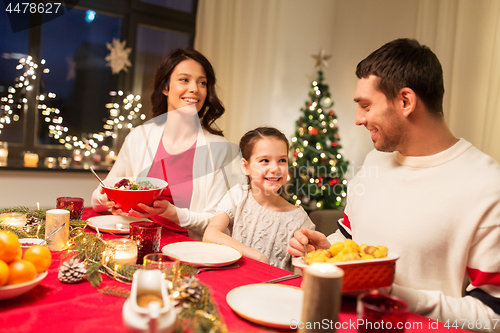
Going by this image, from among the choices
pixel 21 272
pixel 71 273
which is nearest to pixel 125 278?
pixel 71 273

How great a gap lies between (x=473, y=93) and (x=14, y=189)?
14.0ft

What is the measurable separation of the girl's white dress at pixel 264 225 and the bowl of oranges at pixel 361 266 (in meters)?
1.05

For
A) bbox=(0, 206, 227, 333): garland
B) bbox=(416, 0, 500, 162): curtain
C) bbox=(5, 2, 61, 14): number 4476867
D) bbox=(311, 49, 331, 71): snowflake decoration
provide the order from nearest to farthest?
bbox=(0, 206, 227, 333): garland
bbox=(416, 0, 500, 162): curtain
bbox=(5, 2, 61, 14): number 4476867
bbox=(311, 49, 331, 71): snowflake decoration

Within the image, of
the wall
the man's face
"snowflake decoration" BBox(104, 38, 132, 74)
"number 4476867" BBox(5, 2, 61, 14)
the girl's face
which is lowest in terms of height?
the wall

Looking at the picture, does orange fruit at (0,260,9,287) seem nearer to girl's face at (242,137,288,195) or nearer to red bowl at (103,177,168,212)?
red bowl at (103,177,168,212)

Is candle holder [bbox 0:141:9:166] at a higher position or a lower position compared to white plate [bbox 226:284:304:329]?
higher

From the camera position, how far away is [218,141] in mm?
2492

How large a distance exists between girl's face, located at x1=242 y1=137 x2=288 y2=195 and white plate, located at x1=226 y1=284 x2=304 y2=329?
103cm

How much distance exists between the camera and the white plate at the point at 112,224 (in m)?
1.67

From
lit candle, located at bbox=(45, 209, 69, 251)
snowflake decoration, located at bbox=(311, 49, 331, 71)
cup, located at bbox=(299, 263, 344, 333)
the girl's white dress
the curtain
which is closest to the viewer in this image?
cup, located at bbox=(299, 263, 344, 333)

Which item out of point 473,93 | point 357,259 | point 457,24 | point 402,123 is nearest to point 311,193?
point 473,93

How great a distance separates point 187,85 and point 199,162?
493mm

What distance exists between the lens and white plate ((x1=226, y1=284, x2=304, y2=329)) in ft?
2.99

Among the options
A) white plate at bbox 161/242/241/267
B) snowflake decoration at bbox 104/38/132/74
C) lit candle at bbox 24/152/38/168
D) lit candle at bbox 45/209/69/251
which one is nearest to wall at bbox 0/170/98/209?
lit candle at bbox 24/152/38/168
